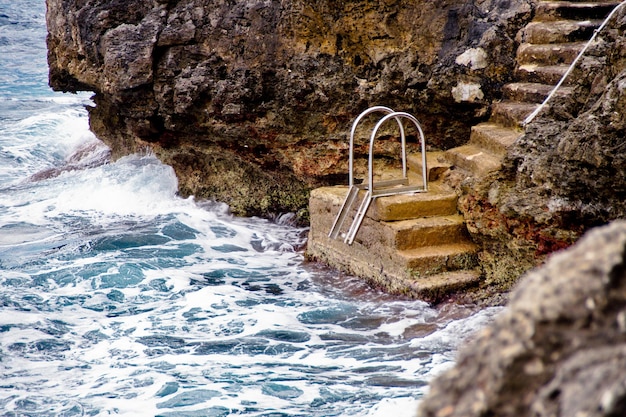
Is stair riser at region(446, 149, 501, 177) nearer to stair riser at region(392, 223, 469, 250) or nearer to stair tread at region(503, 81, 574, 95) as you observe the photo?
stair riser at region(392, 223, 469, 250)

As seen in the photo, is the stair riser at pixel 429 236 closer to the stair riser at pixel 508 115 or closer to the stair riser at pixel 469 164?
the stair riser at pixel 469 164

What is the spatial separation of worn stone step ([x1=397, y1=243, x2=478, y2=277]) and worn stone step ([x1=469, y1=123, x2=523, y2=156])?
34.6 inches

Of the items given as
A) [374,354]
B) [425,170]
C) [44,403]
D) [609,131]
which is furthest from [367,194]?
[44,403]

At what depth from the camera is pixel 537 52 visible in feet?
23.2

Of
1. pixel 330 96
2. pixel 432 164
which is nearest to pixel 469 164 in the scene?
pixel 432 164

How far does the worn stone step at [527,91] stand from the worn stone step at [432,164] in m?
0.84

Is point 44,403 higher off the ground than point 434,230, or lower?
lower

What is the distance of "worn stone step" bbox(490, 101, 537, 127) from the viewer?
6848 mm

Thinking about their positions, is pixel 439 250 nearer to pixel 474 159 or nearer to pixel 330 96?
pixel 474 159

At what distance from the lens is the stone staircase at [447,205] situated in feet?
21.3

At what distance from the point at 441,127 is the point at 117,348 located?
4056 mm

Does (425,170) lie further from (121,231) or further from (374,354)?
(121,231)

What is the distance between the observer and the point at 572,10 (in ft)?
23.6

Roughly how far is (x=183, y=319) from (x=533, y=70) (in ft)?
12.3
